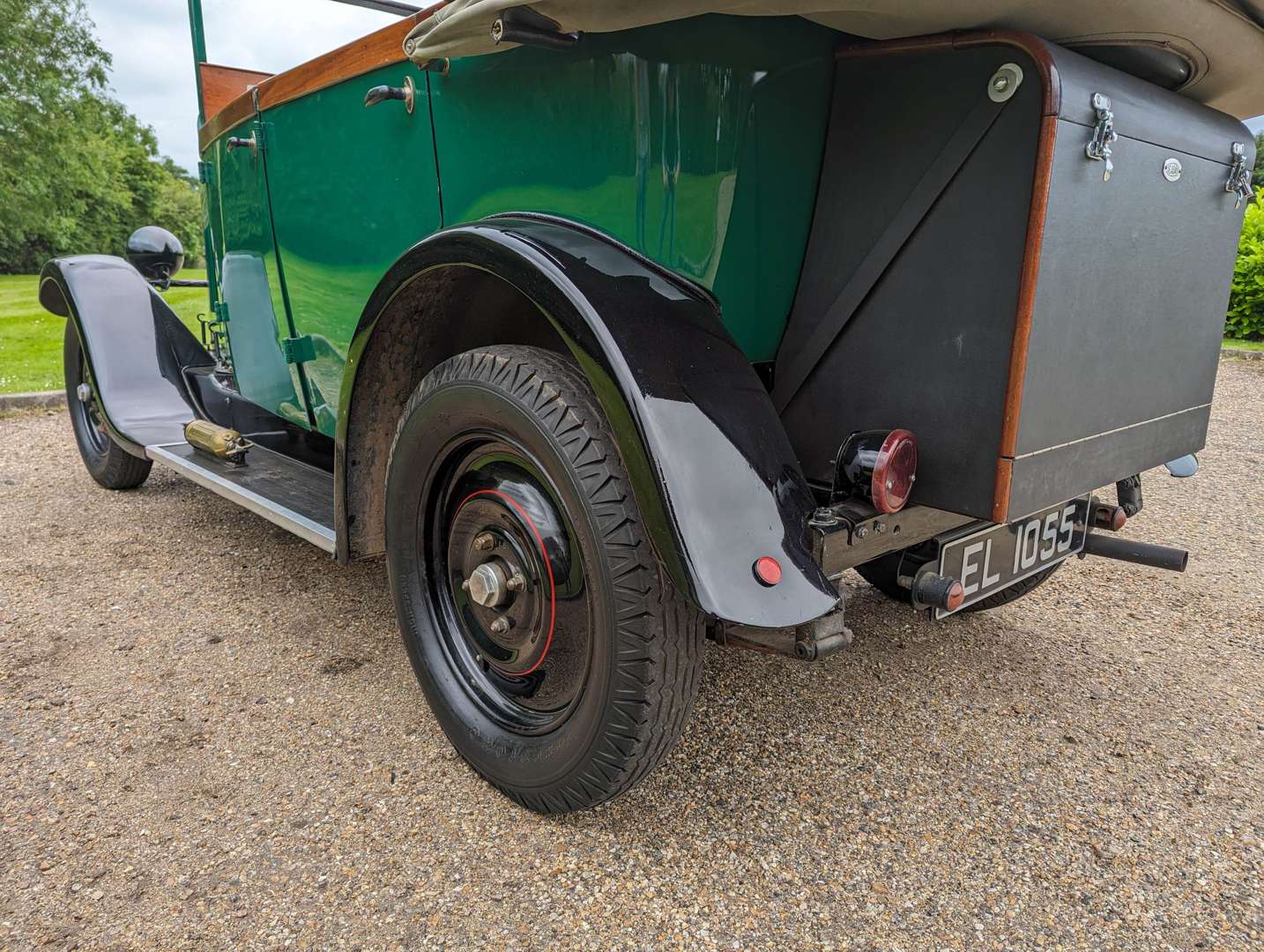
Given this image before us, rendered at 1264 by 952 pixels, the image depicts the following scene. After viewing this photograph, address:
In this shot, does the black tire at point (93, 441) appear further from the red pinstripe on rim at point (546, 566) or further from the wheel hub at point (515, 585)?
the red pinstripe on rim at point (546, 566)

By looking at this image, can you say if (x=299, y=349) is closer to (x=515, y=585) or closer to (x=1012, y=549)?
(x=515, y=585)

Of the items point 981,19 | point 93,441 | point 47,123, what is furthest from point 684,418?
point 47,123

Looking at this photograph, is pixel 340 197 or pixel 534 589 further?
pixel 340 197

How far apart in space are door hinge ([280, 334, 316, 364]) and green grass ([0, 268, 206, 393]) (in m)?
1.41

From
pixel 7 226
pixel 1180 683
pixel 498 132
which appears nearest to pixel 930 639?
pixel 1180 683

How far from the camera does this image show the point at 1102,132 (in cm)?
150

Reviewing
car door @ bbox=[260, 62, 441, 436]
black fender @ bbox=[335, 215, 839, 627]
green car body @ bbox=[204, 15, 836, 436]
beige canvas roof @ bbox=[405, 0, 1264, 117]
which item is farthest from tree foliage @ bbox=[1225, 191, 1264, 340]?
black fender @ bbox=[335, 215, 839, 627]

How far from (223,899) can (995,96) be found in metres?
2.13

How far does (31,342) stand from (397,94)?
1077 centimetres

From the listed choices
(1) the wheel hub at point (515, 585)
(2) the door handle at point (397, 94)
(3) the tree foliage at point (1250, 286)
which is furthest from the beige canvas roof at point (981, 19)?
(3) the tree foliage at point (1250, 286)

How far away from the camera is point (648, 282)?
1.68 meters

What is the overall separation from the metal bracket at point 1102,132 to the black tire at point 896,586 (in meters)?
1.20

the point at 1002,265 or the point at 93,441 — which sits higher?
the point at 1002,265

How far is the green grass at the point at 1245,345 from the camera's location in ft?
30.9
